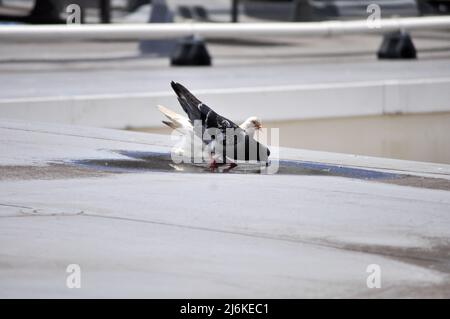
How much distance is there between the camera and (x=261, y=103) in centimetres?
1190

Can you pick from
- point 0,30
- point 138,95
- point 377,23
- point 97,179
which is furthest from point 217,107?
point 377,23

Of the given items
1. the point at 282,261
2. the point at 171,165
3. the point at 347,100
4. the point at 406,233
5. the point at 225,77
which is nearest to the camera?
the point at 282,261

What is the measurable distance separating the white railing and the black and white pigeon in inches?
360

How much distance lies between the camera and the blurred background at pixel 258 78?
11.6m

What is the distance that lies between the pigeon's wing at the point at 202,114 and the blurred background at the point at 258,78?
3.69m

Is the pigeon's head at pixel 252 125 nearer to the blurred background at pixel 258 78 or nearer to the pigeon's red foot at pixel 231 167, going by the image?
the pigeon's red foot at pixel 231 167

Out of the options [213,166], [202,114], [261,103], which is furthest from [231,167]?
[261,103]

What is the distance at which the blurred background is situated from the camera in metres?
11.6

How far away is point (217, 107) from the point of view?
11.7 m

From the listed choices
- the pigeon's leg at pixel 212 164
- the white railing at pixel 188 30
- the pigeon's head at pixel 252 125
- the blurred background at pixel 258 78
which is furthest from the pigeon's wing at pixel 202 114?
the white railing at pixel 188 30

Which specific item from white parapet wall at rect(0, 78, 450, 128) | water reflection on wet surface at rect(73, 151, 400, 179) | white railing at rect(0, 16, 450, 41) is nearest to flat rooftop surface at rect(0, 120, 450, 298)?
water reflection on wet surface at rect(73, 151, 400, 179)

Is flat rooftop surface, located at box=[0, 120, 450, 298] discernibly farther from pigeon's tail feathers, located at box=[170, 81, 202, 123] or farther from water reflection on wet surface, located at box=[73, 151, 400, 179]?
pigeon's tail feathers, located at box=[170, 81, 202, 123]
